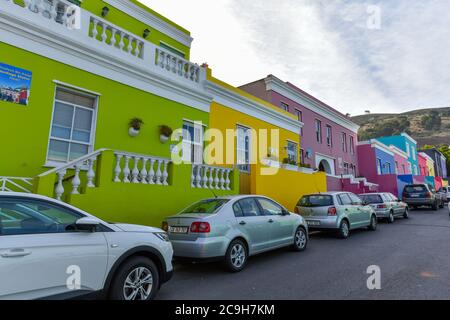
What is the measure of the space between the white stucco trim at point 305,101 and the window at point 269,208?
1182cm

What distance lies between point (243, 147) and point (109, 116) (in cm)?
648

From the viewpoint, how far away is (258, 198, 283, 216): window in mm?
6948

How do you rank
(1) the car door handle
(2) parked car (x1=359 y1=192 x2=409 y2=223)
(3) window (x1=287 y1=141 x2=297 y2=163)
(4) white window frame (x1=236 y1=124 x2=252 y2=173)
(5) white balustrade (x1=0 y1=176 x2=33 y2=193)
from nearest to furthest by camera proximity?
(1) the car door handle
(5) white balustrade (x1=0 y1=176 x2=33 y2=193)
(4) white window frame (x1=236 y1=124 x2=252 y2=173)
(2) parked car (x1=359 y1=192 x2=409 y2=223)
(3) window (x1=287 y1=141 x2=297 y2=163)

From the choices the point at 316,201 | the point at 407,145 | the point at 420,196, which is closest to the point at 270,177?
the point at 316,201

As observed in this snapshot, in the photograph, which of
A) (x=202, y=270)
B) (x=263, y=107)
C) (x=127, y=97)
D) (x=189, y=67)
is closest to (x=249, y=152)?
(x=263, y=107)

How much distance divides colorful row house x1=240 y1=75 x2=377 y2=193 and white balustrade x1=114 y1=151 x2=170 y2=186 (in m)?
11.5

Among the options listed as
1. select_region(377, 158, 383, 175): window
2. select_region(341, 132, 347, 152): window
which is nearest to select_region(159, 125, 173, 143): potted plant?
select_region(341, 132, 347, 152): window

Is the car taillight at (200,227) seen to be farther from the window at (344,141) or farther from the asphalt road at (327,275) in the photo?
the window at (344,141)

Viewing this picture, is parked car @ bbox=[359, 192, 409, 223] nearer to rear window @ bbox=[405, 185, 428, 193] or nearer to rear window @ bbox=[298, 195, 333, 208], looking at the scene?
rear window @ bbox=[298, 195, 333, 208]

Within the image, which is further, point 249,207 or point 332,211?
point 332,211

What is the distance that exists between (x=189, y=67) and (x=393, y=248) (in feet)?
29.7

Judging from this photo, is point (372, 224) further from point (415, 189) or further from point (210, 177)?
point (415, 189)

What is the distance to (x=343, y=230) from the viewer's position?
9.45m
